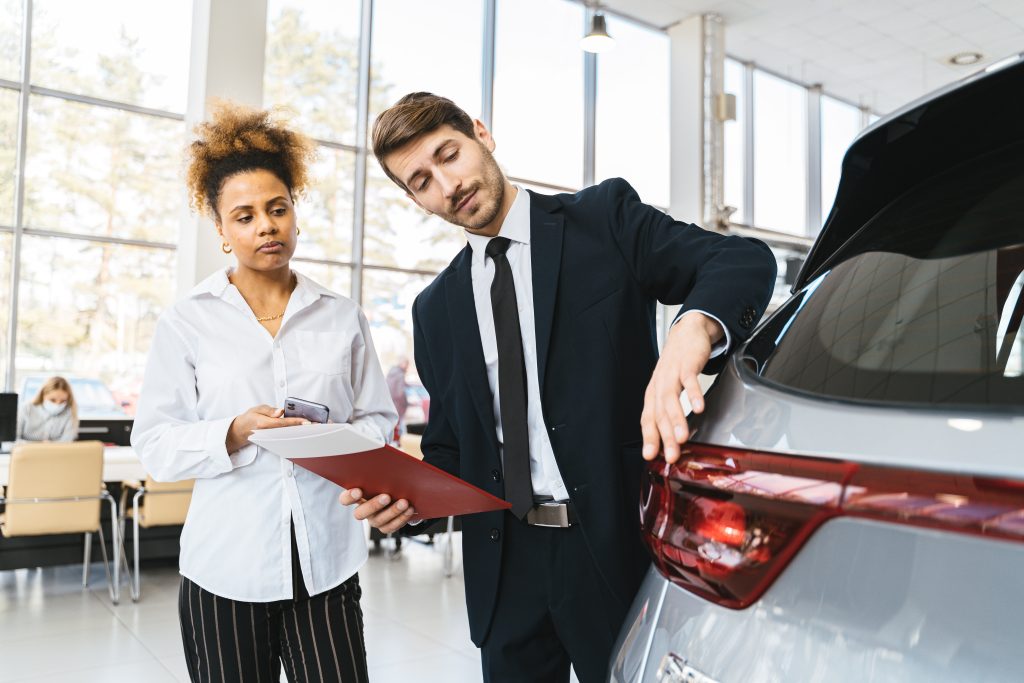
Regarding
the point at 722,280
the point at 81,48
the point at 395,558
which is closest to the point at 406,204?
the point at 81,48

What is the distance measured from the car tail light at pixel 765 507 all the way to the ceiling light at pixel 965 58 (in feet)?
37.3

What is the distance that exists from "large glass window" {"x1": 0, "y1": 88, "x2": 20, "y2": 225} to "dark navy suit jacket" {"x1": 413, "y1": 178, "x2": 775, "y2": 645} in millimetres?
6600

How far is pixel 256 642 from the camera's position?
1461 mm

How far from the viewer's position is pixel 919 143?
0.84 metres

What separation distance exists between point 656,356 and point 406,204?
7.01 meters

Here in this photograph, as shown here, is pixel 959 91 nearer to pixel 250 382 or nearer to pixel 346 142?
pixel 250 382

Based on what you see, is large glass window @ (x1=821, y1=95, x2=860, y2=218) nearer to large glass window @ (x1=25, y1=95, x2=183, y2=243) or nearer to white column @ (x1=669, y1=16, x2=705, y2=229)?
white column @ (x1=669, y1=16, x2=705, y2=229)

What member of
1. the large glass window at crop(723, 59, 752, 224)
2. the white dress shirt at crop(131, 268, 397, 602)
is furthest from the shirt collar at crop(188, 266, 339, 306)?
the large glass window at crop(723, 59, 752, 224)

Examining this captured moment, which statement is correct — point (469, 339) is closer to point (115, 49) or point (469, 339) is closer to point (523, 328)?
point (523, 328)

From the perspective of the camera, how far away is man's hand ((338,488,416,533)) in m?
1.34

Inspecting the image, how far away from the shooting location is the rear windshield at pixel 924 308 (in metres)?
0.62

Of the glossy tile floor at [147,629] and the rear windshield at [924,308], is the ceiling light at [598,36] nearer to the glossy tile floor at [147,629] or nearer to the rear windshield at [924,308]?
the glossy tile floor at [147,629]

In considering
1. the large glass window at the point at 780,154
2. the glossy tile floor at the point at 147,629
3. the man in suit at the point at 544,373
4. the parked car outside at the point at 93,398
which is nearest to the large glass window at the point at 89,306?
the parked car outside at the point at 93,398

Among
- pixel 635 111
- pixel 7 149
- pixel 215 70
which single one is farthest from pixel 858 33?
pixel 7 149
